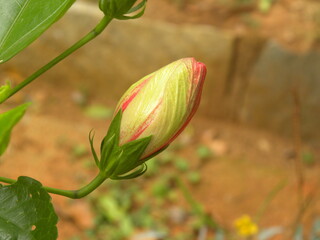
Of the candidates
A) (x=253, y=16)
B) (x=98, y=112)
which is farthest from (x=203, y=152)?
(x=253, y=16)

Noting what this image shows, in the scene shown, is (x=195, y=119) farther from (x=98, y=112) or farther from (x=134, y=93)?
(x=134, y=93)

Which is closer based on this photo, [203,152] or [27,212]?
[27,212]

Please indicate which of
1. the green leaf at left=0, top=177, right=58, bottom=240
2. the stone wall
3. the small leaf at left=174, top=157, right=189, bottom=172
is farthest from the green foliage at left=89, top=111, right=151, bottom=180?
the stone wall

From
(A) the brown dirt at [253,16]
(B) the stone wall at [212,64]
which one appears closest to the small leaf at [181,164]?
(B) the stone wall at [212,64]

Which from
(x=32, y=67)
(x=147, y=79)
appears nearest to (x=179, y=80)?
(x=147, y=79)

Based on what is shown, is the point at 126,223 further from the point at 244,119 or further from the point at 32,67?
the point at 32,67

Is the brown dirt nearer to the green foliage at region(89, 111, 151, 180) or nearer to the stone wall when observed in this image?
the stone wall
